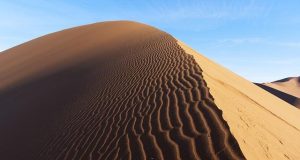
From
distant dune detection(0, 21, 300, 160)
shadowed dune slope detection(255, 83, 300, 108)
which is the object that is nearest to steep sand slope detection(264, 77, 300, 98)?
shadowed dune slope detection(255, 83, 300, 108)

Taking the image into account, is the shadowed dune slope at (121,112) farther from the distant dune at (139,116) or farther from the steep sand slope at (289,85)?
the steep sand slope at (289,85)

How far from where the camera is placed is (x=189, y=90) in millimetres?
8430

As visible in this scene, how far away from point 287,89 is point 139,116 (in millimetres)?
63091

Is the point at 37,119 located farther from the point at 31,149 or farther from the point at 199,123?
the point at 199,123

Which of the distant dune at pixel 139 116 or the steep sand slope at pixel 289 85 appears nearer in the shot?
the distant dune at pixel 139 116

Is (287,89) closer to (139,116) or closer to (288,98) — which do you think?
(288,98)

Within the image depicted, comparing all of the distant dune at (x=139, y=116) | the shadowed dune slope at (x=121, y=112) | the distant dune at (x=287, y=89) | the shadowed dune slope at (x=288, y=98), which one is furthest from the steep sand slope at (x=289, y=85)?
the distant dune at (x=139, y=116)

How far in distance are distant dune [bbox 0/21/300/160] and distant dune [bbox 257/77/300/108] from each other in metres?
41.3

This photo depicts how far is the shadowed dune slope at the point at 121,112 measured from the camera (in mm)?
6188

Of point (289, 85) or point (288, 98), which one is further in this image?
point (289, 85)

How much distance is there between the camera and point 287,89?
2608 inches

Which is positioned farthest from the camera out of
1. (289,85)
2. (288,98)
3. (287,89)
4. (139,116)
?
(289,85)

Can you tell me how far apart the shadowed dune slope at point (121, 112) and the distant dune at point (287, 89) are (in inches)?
1594

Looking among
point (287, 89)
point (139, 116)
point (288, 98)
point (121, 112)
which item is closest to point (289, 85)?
point (287, 89)
